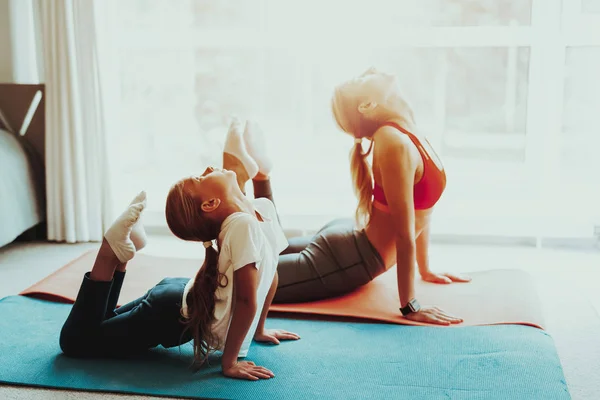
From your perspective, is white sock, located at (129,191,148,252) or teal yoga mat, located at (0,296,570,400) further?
white sock, located at (129,191,148,252)

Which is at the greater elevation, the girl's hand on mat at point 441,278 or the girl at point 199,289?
the girl at point 199,289

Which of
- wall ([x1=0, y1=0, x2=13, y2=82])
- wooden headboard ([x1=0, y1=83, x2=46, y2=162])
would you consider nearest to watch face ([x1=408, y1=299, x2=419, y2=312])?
wooden headboard ([x1=0, y1=83, x2=46, y2=162])

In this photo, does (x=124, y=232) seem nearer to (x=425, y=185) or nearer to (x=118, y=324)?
(x=118, y=324)

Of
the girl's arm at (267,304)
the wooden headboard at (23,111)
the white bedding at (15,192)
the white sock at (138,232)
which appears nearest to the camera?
the white sock at (138,232)

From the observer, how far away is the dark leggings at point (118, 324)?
2.00 metres

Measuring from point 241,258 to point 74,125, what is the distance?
1974 mm

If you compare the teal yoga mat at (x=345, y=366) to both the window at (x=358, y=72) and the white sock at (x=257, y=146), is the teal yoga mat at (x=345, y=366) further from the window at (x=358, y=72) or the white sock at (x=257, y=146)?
the window at (x=358, y=72)

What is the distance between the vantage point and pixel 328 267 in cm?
248

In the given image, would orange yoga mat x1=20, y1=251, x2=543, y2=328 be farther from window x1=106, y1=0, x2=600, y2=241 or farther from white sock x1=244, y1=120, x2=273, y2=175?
window x1=106, y1=0, x2=600, y2=241

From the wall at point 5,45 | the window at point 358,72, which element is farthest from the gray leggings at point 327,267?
the wall at point 5,45

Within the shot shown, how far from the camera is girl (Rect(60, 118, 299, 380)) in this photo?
1879mm

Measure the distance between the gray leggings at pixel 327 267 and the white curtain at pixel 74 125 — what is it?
57.2 inches

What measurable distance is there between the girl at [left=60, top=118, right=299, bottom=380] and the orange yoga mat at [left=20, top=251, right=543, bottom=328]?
1.48 feet

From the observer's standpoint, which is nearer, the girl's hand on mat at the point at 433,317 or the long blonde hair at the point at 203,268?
the long blonde hair at the point at 203,268
